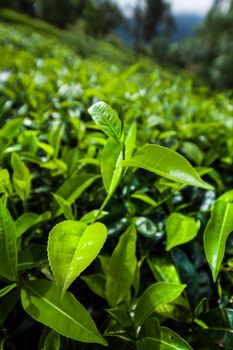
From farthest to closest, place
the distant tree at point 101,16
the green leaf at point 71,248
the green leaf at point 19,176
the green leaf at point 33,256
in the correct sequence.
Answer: the distant tree at point 101,16
the green leaf at point 19,176
the green leaf at point 33,256
the green leaf at point 71,248

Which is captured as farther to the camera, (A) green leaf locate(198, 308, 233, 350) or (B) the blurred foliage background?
(B) the blurred foliage background

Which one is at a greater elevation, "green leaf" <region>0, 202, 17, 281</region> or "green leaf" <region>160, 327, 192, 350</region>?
"green leaf" <region>0, 202, 17, 281</region>

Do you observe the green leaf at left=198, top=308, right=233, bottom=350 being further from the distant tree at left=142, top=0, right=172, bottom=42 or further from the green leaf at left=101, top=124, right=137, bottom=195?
the distant tree at left=142, top=0, right=172, bottom=42

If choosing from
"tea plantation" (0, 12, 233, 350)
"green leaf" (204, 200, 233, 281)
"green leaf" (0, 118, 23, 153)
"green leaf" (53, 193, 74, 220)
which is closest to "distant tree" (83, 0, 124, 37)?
"tea plantation" (0, 12, 233, 350)

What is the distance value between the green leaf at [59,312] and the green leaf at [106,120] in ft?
1.07

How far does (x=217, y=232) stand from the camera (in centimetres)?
70

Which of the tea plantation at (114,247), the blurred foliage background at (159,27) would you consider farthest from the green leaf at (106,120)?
the blurred foliage background at (159,27)

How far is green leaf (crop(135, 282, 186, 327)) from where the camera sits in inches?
28.0

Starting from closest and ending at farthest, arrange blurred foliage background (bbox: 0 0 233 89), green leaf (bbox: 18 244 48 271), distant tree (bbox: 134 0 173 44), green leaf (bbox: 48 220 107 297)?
green leaf (bbox: 48 220 107 297) → green leaf (bbox: 18 244 48 271) → blurred foliage background (bbox: 0 0 233 89) → distant tree (bbox: 134 0 173 44)

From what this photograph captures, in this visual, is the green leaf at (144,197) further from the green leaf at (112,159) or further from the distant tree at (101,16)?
the distant tree at (101,16)

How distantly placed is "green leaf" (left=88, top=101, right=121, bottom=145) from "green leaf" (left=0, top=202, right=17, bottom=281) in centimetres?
26

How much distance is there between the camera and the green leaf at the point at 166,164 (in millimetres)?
612

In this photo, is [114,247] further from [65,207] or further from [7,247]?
[7,247]

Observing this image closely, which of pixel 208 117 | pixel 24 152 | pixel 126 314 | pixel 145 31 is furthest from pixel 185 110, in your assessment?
pixel 145 31
